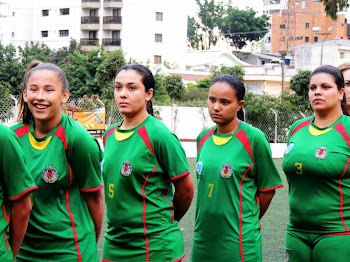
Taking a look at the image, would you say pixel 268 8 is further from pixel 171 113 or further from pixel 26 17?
pixel 171 113

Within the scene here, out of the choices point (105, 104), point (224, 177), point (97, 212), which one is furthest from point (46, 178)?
point (105, 104)

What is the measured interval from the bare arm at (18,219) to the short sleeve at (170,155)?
128 centimetres

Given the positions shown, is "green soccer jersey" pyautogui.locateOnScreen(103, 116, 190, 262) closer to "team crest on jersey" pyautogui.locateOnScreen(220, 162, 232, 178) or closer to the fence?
"team crest on jersey" pyautogui.locateOnScreen(220, 162, 232, 178)

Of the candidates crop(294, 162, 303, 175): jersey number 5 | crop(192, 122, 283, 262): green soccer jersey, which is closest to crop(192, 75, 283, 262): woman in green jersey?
crop(192, 122, 283, 262): green soccer jersey

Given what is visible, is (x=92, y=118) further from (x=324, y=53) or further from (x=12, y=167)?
(x=324, y=53)

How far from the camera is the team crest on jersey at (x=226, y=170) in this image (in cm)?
529

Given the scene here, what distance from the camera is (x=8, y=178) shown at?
11.7 ft

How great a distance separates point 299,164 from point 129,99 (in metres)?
1.29

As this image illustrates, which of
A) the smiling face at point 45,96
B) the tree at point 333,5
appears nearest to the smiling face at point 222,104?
the smiling face at point 45,96

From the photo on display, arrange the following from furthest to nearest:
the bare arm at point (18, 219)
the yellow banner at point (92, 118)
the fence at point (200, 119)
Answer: the fence at point (200, 119) → the yellow banner at point (92, 118) → the bare arm at point (18, 219)

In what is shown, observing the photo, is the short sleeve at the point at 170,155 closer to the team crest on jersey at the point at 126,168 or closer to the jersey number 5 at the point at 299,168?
the team crest on jersey at the point at 126,168

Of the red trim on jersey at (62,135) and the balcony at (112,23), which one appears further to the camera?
the balcony at (112,23)

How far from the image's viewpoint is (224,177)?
529cm

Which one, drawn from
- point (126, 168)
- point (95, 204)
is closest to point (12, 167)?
point (95, 204)
